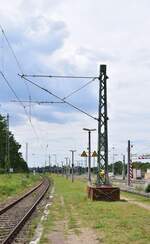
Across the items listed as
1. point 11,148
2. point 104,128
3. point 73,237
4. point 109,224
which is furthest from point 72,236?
point 11,148

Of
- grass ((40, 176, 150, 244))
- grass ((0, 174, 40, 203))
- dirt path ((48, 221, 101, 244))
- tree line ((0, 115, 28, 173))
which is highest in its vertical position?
tree line ((0, 115, 28, 173))

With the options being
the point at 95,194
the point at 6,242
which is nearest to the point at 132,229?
the point at 6,242

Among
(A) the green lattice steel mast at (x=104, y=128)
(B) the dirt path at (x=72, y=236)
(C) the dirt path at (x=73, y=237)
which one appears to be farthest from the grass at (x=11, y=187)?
(C) the dirt path at (x=73, y=237)

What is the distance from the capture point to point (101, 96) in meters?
37.3

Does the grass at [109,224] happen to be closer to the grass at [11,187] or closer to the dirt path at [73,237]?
the dirt path at [73,237]

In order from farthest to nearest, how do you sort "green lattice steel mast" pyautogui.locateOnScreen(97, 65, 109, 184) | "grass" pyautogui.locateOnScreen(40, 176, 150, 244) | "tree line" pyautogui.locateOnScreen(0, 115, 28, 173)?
"tree line" pyautogui.locateOnScreen(0, 115, 28, 173), "green lattice steel mast" pyautogui.locateOnScreen(97, 65, 109, 184), "grass" pyautogui.locateOnScreen(40, 176, 150, 244)

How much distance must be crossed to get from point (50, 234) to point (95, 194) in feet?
56.6

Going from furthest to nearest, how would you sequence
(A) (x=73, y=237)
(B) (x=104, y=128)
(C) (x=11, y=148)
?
(C) (x=11, y=148)
(B) (x=104, y=128)
(A) (x=73, y=237)

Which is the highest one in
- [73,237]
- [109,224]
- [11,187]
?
[11,187]

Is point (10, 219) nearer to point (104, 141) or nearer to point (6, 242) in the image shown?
→ point (6, 242)

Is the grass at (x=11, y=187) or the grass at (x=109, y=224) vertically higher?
the grass at (x=11, y=187)

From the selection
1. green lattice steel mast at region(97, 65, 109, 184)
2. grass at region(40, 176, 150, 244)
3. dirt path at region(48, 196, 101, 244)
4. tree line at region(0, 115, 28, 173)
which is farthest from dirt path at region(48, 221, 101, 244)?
tree line at region(0, 115, 28, 173)

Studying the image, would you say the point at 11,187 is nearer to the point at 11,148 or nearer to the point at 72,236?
the point at 72,236

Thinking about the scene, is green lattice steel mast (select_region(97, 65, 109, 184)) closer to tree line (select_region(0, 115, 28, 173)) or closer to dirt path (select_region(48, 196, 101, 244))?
dirt path (select_region(48, 196, 101, 244))
